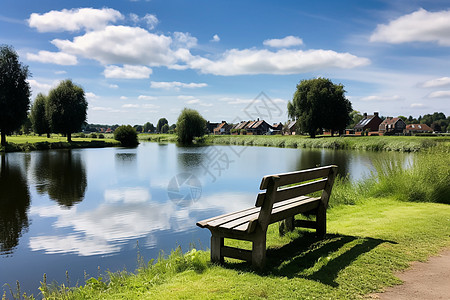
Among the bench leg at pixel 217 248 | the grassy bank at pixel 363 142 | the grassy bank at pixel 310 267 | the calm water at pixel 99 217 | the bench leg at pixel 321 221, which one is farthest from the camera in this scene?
the grassy bank at pixel 363 142

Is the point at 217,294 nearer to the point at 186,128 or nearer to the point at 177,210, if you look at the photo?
the point at 177,210

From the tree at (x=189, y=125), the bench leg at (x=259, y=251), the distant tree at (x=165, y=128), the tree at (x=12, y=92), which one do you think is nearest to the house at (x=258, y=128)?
the tree at (x=189, y=125)

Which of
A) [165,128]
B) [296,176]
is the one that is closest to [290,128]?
[165,128]

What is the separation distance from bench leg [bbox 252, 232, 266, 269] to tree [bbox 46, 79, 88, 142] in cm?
5633

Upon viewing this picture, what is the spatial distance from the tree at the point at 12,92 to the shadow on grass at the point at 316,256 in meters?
46.7

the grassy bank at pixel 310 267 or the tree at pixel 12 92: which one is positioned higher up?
the tree at pixel 12 92

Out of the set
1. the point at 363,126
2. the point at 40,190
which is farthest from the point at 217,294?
the point at 363,126

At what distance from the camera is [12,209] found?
1202cm

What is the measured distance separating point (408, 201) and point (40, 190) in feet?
54.3

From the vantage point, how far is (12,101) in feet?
138

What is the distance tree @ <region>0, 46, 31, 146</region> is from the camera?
4134 centimetres

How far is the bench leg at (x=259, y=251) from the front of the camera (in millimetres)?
4559

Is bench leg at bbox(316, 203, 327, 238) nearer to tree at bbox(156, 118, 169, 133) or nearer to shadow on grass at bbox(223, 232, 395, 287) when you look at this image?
shadow on grass at bbox(223, 232, 395, 287)

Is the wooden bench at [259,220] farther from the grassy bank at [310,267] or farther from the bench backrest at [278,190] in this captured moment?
the grassy bank at [310,267]
